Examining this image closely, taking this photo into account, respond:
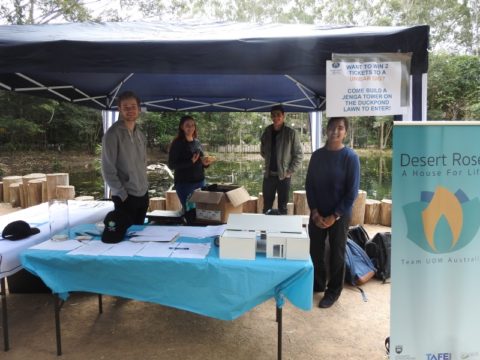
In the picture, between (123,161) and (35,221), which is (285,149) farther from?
(35,221)

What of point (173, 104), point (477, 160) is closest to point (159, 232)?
point (477, 160)

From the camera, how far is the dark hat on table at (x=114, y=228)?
1.91 meters

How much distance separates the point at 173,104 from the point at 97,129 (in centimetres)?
1221

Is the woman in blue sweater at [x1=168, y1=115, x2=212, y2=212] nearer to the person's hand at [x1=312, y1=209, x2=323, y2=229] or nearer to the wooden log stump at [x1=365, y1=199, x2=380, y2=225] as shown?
the person's hand at [x1=312, y1=209, x2=323, y2=229]

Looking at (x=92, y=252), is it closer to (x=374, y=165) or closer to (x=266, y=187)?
(x=266, y=187)

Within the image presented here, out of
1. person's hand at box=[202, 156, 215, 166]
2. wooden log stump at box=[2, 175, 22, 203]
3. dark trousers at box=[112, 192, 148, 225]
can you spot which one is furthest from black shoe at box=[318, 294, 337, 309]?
wooden log stump at box=[2, 175, 22, 203]

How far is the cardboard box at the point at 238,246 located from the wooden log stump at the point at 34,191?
4732 millimetres

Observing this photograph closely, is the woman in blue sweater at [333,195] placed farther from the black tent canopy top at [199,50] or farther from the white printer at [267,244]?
the white printer at [267,244]

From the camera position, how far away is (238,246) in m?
1.67

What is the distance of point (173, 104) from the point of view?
4504 mm

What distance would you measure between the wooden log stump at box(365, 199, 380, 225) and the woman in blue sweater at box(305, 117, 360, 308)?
2.16m

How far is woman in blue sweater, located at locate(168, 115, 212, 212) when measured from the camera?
3.44 metres

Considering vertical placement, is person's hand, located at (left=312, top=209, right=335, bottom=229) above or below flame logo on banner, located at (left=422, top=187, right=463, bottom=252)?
below

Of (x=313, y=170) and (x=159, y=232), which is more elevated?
(x=313, y=170)
